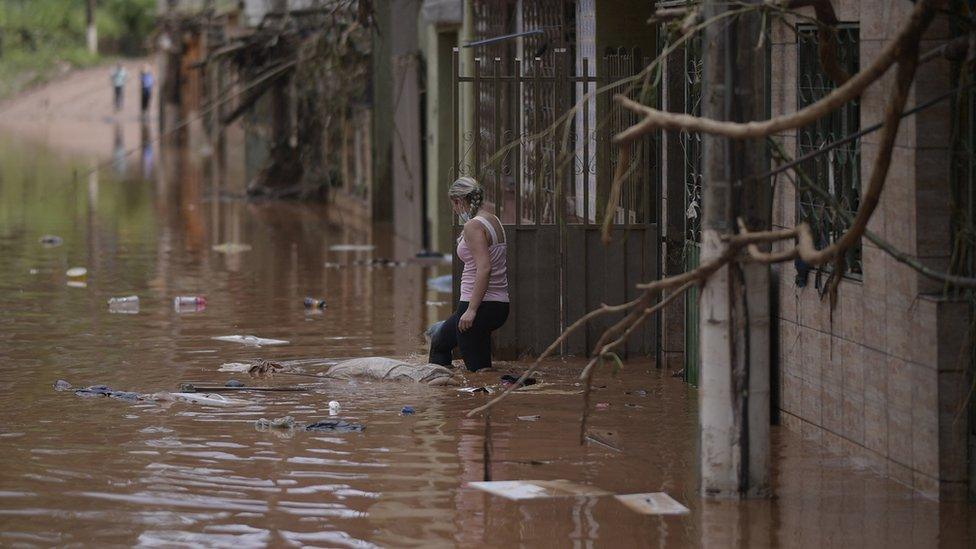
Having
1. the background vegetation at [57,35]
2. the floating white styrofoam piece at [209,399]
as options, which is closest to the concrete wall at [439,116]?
the floating white styrofoam piece at [209,399]

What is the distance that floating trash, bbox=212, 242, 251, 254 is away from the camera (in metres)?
20.7

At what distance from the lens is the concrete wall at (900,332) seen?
24.6 ft

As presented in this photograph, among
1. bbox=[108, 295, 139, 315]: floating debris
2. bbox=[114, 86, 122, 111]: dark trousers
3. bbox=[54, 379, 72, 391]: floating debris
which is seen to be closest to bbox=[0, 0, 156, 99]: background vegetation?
bbox=[114, 86, 122, 111]: dark trousers

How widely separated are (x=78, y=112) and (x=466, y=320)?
64291mm

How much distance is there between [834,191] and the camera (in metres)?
8.87

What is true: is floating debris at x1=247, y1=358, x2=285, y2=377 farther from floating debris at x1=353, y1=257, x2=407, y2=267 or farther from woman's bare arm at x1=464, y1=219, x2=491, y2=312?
floating debris at x1=353, y1=257, x2=407, y2=267

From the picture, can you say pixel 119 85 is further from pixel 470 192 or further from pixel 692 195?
pixel 692 195

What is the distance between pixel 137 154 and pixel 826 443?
40.0 metres

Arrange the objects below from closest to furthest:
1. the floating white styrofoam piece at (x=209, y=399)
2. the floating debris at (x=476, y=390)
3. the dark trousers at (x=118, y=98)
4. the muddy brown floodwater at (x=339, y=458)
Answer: the muddy brown floodwater at (x=339, y=458), the floating white styrofoam piece at (x=209, y=399), the floating debris at (x=476, y=390), the dark trousers at (x=118, y=98)

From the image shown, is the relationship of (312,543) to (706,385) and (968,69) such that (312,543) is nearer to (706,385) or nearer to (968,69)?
(706,385)

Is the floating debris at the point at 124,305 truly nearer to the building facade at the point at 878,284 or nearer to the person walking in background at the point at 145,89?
the building facade at the point at 878,284

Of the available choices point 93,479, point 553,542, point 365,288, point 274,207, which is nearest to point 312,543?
point 553,542

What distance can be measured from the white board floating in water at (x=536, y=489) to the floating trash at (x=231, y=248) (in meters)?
13.2

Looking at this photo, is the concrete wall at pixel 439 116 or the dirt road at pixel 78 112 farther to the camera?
the dirt road at pixel 78 112
